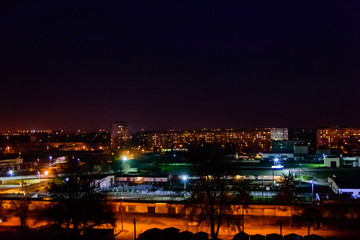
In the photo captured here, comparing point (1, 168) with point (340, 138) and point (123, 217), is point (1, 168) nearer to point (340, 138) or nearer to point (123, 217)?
point (123, 217)

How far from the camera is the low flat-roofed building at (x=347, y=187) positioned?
1429 cm

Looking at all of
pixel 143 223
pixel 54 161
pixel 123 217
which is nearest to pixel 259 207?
pixel 143 223

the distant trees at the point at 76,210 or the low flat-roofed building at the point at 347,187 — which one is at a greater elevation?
the distant trees at the point at 76,210

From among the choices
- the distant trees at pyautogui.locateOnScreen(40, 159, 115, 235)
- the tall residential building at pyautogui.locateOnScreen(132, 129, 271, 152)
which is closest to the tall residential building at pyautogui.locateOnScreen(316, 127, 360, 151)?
the tall residential building at pyautogui.locateOnScreen(132, 129, 271, 152)

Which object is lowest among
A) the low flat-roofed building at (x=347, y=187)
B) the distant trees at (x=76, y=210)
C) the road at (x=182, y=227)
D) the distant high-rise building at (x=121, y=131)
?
the road at (x=182, y=227)

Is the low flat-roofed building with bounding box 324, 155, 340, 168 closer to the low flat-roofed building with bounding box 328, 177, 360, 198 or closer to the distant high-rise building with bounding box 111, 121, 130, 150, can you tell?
the low flat-roofed building with bounding box 328, 177, 360, 198

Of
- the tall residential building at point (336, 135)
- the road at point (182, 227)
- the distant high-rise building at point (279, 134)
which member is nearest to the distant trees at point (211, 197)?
the road at point (182, 227)

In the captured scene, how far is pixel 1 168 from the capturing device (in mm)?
25656

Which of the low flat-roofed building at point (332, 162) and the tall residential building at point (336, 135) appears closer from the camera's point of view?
the low flat-roofed building at point (332, 162)

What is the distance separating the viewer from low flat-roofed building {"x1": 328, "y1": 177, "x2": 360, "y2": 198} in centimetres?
1429

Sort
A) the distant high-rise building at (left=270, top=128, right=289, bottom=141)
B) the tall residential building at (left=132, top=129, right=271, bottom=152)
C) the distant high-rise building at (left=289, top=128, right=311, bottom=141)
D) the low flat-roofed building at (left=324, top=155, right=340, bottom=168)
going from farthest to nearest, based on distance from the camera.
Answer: the distant high-rise building at (left=289, top=128, right=311, bottom=141)
the distant high-rise building at (left=270, top=128, right=289, bottom=141)
the tall residential building at (left=132, top=129, right=271, bottom=152)
the low flat-roofed building at (left=324, top=155, right=340, bottom=168)

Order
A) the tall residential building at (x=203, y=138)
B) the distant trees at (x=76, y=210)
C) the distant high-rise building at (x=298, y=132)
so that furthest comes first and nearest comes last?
the distant high-rise building at (x=298, y=132), the tall residential building at (x=203, y=138), the distant trees at (x=76, y=210)

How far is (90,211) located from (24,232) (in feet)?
7.31

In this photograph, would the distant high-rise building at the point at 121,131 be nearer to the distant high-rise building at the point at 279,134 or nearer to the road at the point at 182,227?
the distant high-rise building at the point at 279,134
